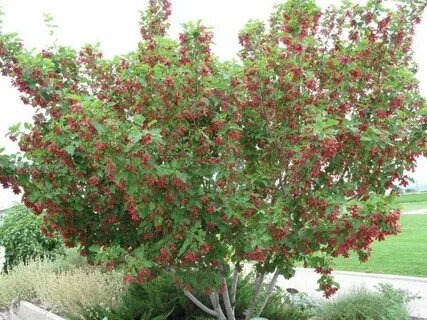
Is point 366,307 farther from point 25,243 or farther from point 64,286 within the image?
point 25,243

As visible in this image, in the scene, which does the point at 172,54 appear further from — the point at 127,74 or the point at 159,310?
the point at 159,310

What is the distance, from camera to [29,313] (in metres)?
8.12

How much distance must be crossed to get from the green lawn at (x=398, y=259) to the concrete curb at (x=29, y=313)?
5.34m

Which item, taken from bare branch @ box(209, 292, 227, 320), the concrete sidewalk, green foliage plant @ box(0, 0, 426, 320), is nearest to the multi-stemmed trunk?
bare branch @ box(209, 292, 227, 320)

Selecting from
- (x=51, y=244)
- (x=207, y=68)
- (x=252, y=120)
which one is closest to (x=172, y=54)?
(x=207, y=68)

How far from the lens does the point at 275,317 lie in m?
6.48

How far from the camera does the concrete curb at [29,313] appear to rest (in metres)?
7.42

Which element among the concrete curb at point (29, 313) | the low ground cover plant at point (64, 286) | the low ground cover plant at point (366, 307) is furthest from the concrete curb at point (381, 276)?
the concrete curb at point (29, 313)

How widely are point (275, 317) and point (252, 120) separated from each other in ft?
8.73

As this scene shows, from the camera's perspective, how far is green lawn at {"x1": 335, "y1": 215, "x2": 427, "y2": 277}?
11516 mm

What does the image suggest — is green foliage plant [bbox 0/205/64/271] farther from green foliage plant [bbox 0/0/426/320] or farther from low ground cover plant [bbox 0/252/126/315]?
green foliage plant [bbox 0/0/426/320]

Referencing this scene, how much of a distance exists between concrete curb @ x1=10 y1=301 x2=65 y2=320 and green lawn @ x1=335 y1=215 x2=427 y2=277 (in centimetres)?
534

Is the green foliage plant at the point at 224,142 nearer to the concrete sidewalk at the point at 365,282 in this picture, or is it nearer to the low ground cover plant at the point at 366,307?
the low ground cover plant at the point at 366,307

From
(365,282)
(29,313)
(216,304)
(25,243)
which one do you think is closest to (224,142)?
(216,304)
